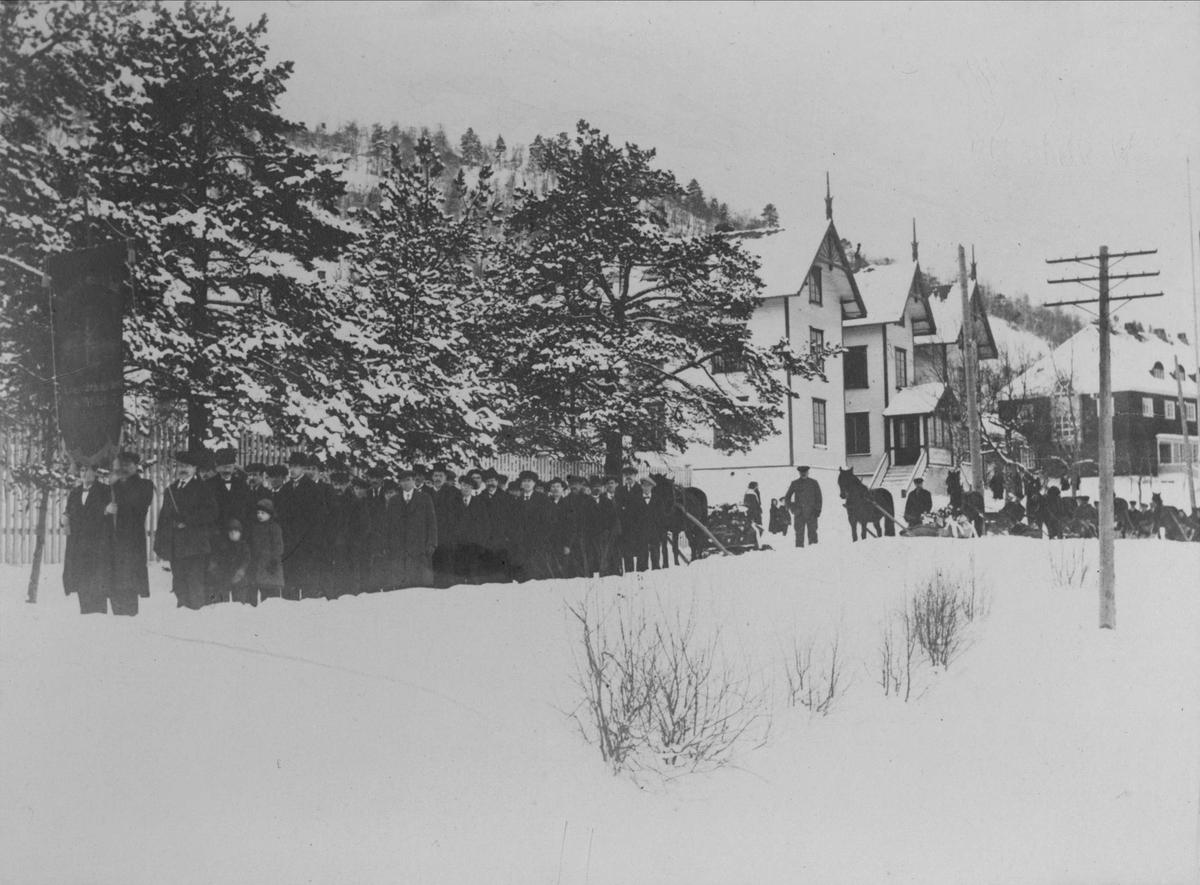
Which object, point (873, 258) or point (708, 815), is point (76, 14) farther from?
point (873, 258)

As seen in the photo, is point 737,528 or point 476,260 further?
point 737,528

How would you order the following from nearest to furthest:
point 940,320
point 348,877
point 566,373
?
point 348,877
point 566,373
point 940,320

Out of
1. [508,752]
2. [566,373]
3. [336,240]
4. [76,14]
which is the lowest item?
[508,752]

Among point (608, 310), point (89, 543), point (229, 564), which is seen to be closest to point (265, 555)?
point (229, 564)

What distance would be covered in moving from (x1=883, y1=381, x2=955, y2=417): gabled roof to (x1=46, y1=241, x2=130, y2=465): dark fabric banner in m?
17.8

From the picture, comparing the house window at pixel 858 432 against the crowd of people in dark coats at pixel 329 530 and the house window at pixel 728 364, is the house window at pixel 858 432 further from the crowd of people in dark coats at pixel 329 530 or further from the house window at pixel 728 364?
the crowd of people in dark coats at pixel 329 530

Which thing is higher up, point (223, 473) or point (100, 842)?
point (223, 473)

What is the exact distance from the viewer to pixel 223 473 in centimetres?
620

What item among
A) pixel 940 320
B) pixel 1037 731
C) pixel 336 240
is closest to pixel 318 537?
pixel 336 240

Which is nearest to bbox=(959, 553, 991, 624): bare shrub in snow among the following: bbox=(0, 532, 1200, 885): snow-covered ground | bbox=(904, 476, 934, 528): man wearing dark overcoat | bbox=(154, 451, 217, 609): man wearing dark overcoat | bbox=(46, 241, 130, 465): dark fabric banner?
bbox=(0, 532, 1200, 885): snow-covered ground

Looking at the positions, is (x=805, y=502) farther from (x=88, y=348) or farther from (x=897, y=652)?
(x=88, y=348)

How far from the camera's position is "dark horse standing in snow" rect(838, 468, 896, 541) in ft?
43.1

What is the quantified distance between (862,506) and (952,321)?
30.4 ft

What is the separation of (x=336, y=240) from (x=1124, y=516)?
1023cm
